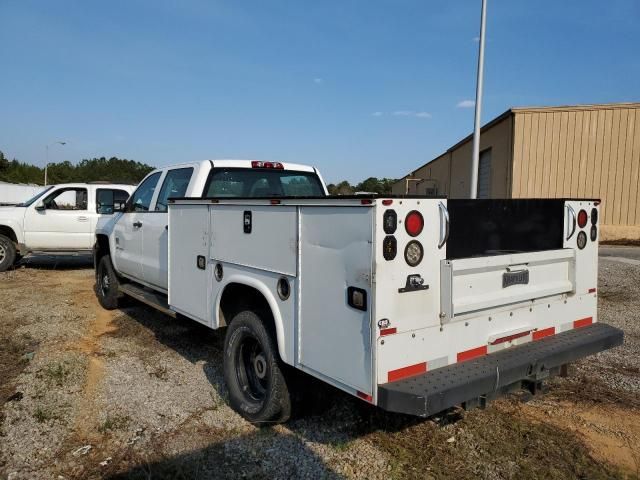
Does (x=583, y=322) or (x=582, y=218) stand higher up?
(x=582, y=218)

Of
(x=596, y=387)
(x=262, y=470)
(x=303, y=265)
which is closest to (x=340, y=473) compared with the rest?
(x=262, y=470)

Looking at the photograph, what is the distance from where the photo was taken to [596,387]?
4.65m

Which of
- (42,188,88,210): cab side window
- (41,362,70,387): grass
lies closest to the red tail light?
(41,362,70,387): grass

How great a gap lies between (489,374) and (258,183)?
11.4 feet

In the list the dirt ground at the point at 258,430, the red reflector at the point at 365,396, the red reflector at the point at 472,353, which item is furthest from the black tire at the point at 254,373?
the red reflector at the point at 472,353

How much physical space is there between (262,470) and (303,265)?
4.46 feet

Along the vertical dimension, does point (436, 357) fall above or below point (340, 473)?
above

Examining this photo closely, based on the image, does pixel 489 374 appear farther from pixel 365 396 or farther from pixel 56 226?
pixel 56 226

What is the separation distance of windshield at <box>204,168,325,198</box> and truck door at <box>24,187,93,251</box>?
331 inches

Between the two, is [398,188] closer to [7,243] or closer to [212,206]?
[7,243]

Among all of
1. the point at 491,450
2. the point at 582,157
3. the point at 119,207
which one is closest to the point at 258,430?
the point at 491,450

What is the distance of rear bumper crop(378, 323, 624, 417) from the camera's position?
105 inches

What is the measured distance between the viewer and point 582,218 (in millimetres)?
3957

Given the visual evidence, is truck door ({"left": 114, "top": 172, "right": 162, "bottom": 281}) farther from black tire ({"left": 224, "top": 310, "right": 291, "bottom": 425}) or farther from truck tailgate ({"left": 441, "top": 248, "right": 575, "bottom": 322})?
truck tailgate ({"left": 441, "top": 248, "right": 575, "bottom": 322})
